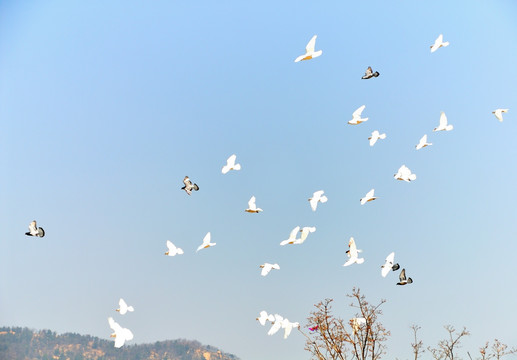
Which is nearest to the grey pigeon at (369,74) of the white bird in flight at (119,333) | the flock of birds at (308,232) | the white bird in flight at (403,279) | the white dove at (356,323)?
the flock of birds at (308,232)

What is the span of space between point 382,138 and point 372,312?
527cm

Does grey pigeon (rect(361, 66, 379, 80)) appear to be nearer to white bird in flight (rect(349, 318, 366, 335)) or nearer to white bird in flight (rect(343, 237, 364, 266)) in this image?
white bird in flight (rect(343, 237, 364, 266))

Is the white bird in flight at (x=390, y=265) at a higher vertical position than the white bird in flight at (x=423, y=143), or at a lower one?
lower

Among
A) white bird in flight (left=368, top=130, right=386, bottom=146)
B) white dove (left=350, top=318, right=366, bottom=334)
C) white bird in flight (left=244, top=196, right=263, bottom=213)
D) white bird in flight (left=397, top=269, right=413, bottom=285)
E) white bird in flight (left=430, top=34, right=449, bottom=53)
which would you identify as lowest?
white dove (left=350, top=318, right=366, bottom=334)

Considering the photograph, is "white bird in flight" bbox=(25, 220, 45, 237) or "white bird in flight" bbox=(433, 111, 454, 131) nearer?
"white bird in flight" bbox=(25, 220, 45, 237)

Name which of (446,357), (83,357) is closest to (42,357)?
(83,357)

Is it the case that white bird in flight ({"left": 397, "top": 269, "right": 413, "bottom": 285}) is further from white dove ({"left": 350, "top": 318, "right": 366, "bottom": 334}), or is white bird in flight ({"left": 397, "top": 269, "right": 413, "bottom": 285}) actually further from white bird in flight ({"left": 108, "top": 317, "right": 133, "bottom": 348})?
white bird in flight ({"left": 108, "top": 317, "right": 133, "bottom": 348})

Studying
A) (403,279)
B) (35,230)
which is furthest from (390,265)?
(35,230)

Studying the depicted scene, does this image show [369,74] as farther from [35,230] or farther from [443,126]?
[35,230]

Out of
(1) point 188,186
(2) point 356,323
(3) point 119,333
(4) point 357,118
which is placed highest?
(4) point 357,118

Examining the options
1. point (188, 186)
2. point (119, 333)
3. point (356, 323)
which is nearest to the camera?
point (119, 333)

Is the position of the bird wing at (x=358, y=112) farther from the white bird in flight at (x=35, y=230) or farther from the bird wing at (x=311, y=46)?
the white bird in flight at (x=35, y=230)

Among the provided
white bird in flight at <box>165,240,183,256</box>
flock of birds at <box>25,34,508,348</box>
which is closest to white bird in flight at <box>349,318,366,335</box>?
flock of birds at <box>25,34,508,348</box>

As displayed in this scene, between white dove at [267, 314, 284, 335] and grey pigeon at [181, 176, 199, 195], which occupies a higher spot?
grey pigeon at [181, 176, 199, 195]
